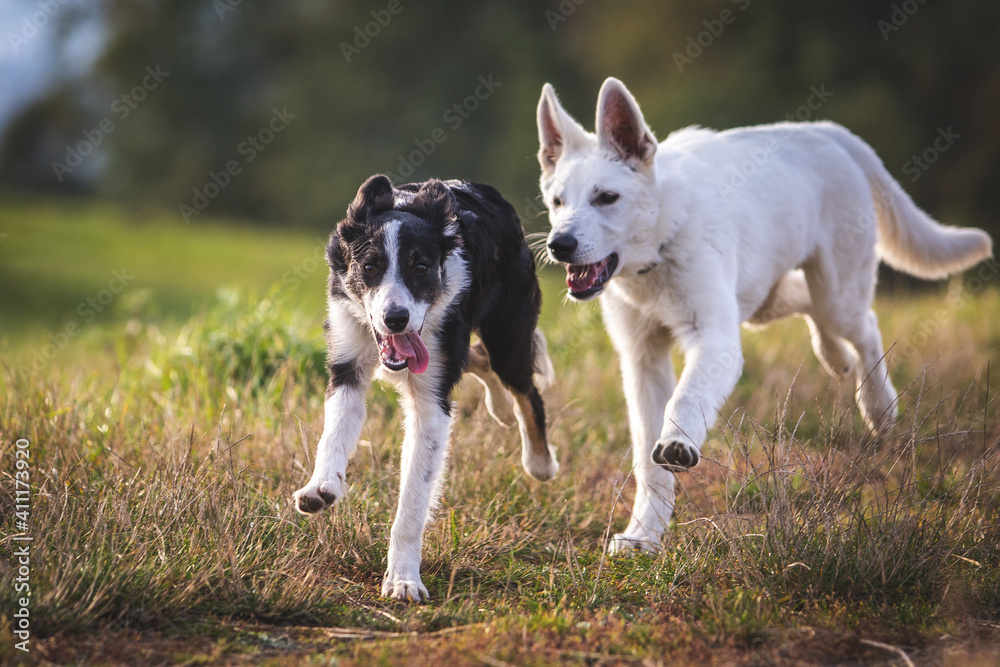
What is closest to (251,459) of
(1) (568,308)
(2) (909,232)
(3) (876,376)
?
(3) (876,376)

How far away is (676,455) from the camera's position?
394 cm

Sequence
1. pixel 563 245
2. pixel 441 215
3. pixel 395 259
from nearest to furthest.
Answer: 1. pixel 395 259
2. pixel 441 215
3. pixel 563 245

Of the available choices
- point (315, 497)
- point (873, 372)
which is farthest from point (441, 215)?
point (873, 372)

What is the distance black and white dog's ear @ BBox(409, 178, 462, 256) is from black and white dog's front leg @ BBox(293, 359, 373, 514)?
0.69 metres

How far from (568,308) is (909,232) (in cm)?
406

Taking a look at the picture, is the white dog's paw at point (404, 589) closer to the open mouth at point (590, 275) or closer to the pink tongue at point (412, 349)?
the pink tongue at point (412, 349)

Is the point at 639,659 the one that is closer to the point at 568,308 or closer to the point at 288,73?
the point at 568,308

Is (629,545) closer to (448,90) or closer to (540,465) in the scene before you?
(540,465)

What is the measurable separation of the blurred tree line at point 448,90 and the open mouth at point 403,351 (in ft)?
59.8

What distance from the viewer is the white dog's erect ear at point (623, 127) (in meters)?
4.84

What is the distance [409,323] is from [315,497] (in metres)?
0.81

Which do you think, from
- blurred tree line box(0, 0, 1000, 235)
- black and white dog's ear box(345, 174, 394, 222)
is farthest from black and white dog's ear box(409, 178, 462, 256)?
blurred tree line box(0, 0, 1000, 235)

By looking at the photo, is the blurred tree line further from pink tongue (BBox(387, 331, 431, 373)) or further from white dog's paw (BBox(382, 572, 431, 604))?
white dog's paw (BBox(382, 572, 431, 604))

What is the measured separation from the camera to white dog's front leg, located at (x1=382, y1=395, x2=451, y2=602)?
12.9 feet
